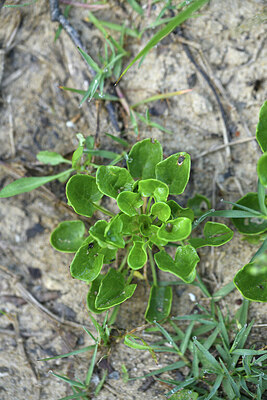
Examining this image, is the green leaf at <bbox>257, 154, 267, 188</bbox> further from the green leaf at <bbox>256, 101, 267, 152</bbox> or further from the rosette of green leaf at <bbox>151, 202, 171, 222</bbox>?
the rosette of green leaf at <bbox>151, 202, 171, 222</bbox>

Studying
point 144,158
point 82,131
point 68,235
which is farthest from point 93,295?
point 82,131

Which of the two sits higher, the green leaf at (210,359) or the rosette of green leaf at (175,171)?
the rosette of green leaf at (175,171)

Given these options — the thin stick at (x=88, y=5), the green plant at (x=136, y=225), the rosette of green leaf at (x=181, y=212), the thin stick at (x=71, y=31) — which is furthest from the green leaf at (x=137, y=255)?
the thin stick at (x=88, y=5)

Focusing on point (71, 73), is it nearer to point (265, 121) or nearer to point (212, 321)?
point (265, 121)

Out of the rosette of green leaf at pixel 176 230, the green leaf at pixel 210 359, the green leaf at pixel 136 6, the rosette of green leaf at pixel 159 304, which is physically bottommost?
the green leaf at pixel 210 359

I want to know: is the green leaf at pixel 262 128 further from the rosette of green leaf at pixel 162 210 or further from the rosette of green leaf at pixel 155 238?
the rosette of green leaf at pixel 155 238

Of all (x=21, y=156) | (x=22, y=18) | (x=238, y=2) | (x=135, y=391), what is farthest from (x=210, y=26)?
(x=135, y=391)
